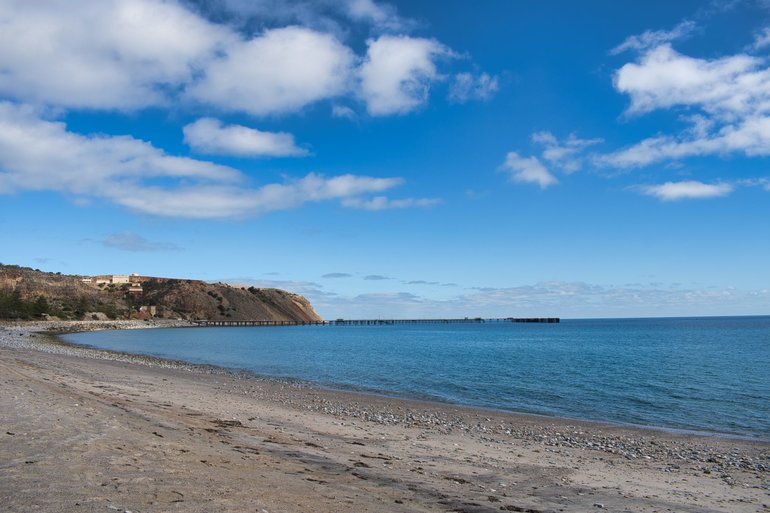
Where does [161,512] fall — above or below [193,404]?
above

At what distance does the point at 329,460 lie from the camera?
10.9 meters

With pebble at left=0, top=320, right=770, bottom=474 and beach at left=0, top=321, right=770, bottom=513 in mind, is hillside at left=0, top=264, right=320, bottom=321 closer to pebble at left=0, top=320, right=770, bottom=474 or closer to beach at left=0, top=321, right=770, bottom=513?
pebble at left=0, top=320, right=770, bottom=474

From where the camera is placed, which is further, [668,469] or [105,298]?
[105,298]

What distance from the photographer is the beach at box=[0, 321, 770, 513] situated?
24.5 ft

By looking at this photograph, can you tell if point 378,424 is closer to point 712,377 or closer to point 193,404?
point 193,404

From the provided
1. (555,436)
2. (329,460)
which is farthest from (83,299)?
(329,460)

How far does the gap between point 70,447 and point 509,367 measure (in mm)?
38912

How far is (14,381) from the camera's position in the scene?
18.0 meters

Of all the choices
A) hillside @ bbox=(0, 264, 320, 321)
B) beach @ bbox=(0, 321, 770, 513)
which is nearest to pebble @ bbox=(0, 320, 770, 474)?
beach @ bbox=(0, 321, 770, 513)

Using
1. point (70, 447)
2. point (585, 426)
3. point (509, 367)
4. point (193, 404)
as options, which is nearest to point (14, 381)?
A: point (193, 404)

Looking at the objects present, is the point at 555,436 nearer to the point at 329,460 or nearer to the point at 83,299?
the point at 329,460

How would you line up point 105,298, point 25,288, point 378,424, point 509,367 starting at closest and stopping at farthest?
point 378,424
point 509,367
point 25,288
point 105,298

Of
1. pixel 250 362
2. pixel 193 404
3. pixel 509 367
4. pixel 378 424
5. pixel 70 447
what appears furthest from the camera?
pixel 250 362

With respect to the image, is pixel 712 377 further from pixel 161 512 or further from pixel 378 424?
pixel 161 512
